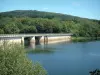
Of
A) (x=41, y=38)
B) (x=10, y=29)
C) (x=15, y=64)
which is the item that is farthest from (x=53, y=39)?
(x=15, y=64)

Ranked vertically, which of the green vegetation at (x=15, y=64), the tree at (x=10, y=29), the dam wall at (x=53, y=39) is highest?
the green vegetation at (x=15, y=64)

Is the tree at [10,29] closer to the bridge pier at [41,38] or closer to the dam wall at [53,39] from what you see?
the bridge pier at [41,38]

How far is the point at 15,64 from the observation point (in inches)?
628

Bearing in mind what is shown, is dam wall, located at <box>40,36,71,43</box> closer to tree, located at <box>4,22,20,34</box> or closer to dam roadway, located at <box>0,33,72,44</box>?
dam roadway, located at <box>0,33,72,44</box>

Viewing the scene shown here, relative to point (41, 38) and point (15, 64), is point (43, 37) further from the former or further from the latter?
point (15, 64)

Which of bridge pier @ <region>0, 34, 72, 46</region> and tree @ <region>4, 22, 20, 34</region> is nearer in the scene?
bridge pier @ <region>0, 34, 72, 46</region>

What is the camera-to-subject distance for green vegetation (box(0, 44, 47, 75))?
51.0 ft

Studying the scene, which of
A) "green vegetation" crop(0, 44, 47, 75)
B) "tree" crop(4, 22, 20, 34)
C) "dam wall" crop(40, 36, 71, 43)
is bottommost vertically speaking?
"dam wall" crop(40, 36, 71, 43)

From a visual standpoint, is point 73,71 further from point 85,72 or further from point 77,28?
point 77,28

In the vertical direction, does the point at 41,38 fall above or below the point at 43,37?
below

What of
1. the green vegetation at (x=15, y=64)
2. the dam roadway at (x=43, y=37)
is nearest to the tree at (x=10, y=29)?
the dam roadway at (x=43, y=37)

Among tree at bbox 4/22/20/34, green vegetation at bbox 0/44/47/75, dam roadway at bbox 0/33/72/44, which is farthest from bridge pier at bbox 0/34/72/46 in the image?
green vegetation at bbox 0/44/47/75

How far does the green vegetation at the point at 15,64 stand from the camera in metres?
15.6

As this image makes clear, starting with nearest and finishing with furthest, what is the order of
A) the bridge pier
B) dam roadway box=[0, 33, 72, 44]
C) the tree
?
1. dam roadway box=[0, 33, 72, 44]
2. the bridge pier
3. the tree
